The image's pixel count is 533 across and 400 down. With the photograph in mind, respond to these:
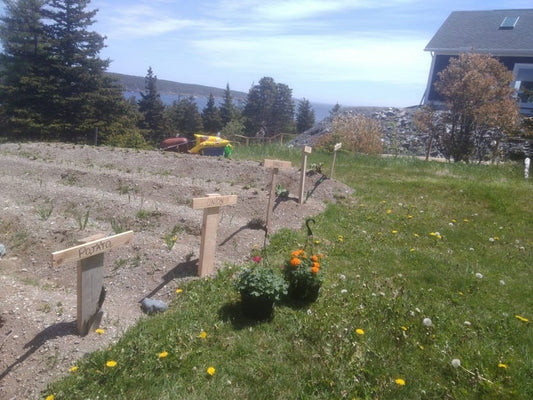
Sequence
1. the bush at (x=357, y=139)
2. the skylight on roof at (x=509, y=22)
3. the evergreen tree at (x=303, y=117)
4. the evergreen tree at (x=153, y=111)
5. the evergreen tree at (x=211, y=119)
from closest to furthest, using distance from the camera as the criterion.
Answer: the bush at (x=357, y=139) → the skylight on roof at (x=509, y=22) → the evergreen tree at (x=153, y=111) → the evergreen tree at (x=211, y=119) → the evergreen tree at (x=303, y=117)

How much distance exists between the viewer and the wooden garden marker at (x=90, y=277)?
3.44 m

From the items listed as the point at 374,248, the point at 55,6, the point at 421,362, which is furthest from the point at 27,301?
the point at 55,6

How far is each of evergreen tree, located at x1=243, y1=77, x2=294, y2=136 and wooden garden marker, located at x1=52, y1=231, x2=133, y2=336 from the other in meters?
52.5

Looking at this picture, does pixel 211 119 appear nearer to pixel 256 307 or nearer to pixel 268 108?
pixel 268 108

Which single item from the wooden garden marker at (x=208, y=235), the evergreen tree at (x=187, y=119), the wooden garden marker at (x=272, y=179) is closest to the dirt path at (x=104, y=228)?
the wooden garden marker at (x=208, y=235)

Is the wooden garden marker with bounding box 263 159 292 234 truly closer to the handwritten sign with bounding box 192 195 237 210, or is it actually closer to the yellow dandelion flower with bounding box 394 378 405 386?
the handwritten sign with bounding box 192 195 237 210

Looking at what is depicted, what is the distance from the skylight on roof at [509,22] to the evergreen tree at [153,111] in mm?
29492

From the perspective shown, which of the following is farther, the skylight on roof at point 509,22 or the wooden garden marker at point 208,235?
the skylight on roof at point 509,22

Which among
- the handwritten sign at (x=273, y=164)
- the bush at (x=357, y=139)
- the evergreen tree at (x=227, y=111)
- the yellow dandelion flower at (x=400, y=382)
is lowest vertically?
the yellow dandelion flower at (x=400, y=382)

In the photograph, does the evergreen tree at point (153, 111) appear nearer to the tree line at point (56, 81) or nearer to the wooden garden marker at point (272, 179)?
the tree line at point (56, 81)

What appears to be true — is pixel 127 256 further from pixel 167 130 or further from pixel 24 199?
pixel 167 130

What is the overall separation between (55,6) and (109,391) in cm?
2604

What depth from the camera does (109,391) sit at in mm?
2982

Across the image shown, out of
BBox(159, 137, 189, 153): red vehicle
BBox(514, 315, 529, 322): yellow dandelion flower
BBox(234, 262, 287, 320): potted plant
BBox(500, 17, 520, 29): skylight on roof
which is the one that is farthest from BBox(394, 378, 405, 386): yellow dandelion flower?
BBox(500, 17, 520, 29): skylight on roof
